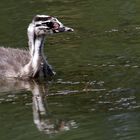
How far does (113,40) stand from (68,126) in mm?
5293

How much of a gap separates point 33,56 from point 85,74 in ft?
3.68

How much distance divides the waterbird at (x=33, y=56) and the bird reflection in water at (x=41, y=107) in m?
0.23

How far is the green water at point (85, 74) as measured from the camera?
10.7 meters

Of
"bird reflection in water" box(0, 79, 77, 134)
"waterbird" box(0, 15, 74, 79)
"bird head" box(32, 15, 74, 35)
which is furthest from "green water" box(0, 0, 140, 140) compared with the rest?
"bird head" box(32, 15, 74, 35)

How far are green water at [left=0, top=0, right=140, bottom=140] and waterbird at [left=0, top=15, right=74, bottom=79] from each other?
35cm

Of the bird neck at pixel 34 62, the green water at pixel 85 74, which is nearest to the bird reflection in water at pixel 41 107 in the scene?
the green water at pixel 85 74

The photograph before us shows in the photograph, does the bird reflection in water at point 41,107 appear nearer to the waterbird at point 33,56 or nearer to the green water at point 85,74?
the green water at point 85,74

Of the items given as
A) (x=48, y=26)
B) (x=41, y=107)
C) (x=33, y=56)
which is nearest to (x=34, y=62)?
(x=33, y=56)

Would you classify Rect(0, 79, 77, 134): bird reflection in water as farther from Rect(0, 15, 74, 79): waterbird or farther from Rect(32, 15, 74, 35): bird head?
Rect(32, 15, 74, 35): bird head

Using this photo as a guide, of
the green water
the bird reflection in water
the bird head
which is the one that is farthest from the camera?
the bird head

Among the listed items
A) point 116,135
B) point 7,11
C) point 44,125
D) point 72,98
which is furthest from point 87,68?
point 7,11

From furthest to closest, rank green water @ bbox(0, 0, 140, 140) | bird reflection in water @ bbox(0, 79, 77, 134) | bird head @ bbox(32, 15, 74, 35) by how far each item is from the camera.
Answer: bird head @ bbox(32, 15, 74, 35)
bird reflection in water @ bbox(0, 79, 77, 134)
green water @ bbox(0, 0, 140, 140)

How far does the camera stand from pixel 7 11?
19.8 meters

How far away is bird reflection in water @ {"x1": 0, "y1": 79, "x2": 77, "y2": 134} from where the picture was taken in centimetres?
1080
